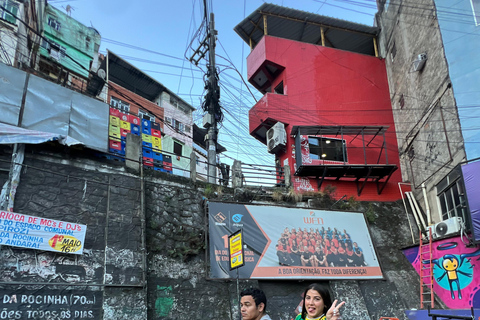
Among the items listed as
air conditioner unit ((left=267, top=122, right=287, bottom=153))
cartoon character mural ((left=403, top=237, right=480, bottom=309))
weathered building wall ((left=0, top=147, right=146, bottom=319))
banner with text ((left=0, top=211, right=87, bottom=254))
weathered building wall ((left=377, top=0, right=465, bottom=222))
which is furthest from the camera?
air conditioner unit ((left=267, top=122, right=287, bottom=153))

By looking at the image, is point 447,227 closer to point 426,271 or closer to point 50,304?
point 426,271

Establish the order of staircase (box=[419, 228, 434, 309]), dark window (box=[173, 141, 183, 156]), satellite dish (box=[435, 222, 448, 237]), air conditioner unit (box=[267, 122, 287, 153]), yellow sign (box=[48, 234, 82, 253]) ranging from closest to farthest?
1. yellow sign (box=[48, 234, 82, 253])
2. staircase (box=[419, 228, 434, 309])
3. satellite dish (box=[435, 222, 448, 237])
4. air conditioner unit (box=[267, 122, 287, 153])
5. dark window (box=[173, 141, 183, 156])

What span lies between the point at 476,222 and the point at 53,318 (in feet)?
34.7

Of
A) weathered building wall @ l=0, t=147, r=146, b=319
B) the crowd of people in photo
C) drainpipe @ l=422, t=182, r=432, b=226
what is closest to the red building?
drainpipe @ l=422, t=182, r=432, b=226

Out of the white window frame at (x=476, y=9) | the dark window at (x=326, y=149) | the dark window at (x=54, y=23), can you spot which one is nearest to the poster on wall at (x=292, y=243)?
the dark window at (x=326, y=149)

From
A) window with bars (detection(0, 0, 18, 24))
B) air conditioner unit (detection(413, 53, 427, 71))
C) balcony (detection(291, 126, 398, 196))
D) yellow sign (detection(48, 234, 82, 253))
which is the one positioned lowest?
yellow sign (detection(48, 234, 82, 253))

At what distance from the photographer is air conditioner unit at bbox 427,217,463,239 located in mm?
11237

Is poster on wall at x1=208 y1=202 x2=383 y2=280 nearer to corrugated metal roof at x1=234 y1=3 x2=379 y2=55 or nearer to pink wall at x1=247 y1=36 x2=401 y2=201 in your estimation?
pink wall at x1=247 y1=36 x2=401 y2=201

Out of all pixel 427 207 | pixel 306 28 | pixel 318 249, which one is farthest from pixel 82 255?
pixel 306 28

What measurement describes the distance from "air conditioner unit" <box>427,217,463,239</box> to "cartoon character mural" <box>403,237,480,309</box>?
0.22 meters

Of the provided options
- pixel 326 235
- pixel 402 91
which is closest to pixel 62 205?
pixel 326 235

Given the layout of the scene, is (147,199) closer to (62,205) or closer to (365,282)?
(62,205)

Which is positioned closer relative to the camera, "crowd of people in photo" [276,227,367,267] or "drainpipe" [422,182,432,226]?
"crowd of people in photo" [276,227,367,267]

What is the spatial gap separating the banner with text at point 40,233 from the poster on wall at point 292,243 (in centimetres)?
363
